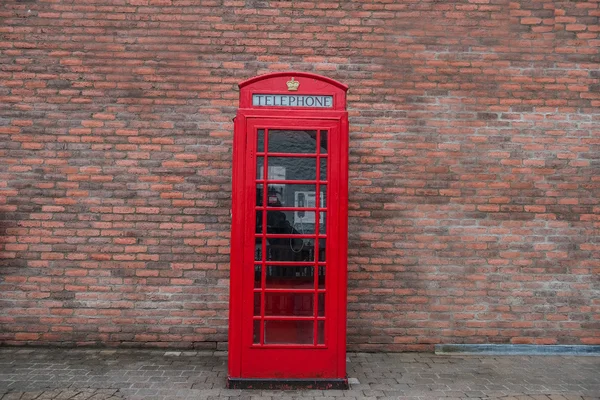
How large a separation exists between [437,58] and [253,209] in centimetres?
310

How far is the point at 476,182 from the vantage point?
5.12 metres

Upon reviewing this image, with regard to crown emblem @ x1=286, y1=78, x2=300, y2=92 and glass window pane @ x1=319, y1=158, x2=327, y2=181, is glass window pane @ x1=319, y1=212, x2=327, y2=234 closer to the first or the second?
glass window pane @ x1=319, y1=158, x2=327, y2=181

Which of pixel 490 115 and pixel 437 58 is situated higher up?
pixel 437 58

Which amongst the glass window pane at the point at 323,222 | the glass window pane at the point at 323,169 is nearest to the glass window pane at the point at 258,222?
the glass window pane at the point at 323,222

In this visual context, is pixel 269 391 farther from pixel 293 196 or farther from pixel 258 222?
pixel 293 196

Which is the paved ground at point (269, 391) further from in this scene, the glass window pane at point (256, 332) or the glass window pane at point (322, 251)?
the glass window pane at point (322, 251)

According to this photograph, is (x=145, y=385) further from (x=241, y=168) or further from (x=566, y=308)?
(x=566, y=308)

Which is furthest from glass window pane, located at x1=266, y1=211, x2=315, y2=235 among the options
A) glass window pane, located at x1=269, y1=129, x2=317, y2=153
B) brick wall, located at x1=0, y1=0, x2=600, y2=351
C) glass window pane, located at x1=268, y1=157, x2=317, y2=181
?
brick wall, located at x1=0, y1=0, x2=600, y2=351

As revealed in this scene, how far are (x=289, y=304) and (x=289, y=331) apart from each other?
0.27 m

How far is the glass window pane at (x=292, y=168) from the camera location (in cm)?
388

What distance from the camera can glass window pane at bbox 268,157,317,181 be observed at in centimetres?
388

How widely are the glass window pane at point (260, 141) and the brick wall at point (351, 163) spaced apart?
1285 mm

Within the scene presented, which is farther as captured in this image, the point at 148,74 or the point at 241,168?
the point at 148,74

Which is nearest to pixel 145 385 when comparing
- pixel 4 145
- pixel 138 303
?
pixel 138 303
